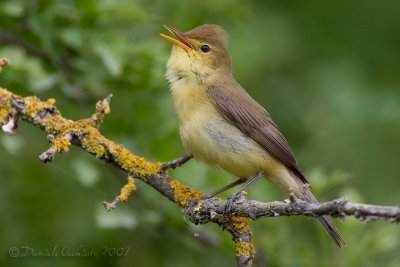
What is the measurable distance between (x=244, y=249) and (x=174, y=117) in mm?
1933

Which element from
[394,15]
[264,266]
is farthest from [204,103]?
[394,15]

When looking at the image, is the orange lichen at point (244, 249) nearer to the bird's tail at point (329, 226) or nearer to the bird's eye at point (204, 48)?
the bird's tail at point (329, 226)

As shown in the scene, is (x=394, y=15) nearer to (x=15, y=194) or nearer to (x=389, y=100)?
(x=389, y=100)

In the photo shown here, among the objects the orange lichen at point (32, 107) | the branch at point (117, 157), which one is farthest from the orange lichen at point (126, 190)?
the orange lichen at point (32, 107)

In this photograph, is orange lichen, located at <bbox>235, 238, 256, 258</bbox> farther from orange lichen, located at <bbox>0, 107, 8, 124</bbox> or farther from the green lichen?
orange lichen, located at <bbox>0, 107, 8, 124</bbox>

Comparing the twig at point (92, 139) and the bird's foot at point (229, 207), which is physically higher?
the twig at point (92, 139)

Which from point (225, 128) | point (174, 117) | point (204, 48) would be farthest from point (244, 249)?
point (204, 48)

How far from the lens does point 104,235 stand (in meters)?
5.78

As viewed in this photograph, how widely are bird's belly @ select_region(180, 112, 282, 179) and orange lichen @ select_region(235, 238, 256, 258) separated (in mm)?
918

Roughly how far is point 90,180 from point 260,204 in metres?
1.68

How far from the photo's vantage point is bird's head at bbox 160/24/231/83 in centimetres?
526

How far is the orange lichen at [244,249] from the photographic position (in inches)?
152

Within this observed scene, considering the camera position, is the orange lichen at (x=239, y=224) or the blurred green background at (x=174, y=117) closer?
the orange lichen at (x=239, y=224)

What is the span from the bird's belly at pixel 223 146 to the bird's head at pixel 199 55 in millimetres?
460
